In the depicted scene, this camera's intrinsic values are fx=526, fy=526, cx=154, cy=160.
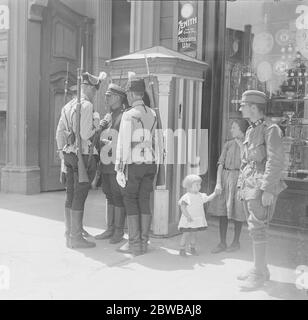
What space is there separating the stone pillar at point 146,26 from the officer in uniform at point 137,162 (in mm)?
1636

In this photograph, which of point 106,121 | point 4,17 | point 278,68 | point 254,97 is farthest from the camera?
point 4,17

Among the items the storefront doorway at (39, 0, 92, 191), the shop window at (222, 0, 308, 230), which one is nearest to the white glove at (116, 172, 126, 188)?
the shop window at (222, 0, 308, 230)

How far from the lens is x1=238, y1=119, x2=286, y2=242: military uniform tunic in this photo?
164 inches

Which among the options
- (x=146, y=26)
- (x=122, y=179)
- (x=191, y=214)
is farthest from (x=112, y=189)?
(x=146, y=26)

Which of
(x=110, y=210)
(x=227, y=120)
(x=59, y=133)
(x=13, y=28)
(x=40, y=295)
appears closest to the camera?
(x=40, y=295)

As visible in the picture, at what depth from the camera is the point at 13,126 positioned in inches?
349

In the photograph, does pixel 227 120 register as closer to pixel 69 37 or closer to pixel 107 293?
pixel 107 293

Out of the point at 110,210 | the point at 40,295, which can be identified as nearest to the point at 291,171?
the point at 110,210

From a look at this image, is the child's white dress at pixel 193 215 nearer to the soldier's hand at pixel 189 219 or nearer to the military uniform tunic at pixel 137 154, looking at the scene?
the soldier's hand at pixel 189 219

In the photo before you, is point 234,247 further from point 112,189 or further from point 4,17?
point 4,17

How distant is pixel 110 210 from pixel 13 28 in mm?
4305

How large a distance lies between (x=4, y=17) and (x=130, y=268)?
5768 mm

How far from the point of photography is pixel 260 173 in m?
4.30

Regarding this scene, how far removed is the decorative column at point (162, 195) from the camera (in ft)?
18.6
